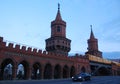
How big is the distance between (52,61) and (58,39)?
15.4m

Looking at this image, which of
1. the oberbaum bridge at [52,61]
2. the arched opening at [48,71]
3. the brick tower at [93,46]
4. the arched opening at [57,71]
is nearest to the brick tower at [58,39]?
the oberbaum bridge at [52,61]

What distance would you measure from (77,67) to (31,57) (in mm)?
17851

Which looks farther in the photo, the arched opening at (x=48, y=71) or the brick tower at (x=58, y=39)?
the brick tower at (x=58, y=39)

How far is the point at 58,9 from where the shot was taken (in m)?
65.8

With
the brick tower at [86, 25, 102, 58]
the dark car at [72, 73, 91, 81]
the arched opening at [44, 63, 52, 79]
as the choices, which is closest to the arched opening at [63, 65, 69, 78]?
the arched opening at [44, 63, 52, 79]

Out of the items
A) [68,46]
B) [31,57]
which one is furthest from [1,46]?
[68,46]

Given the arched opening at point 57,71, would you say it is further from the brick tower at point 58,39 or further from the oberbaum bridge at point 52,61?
the brick tower at point 58,39

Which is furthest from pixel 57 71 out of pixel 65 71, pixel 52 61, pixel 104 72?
pixel 104 72

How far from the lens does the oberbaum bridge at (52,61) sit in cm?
3644

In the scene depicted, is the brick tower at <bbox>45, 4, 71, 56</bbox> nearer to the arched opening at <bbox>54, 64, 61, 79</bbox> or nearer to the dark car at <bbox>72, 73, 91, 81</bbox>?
the arched opening at <bbox>54, 64, 61, 79</bbox>

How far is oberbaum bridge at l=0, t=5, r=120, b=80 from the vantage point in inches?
1435

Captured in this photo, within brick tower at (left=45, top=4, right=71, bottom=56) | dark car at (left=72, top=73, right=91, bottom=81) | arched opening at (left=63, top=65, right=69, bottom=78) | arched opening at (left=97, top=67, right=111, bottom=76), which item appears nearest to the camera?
dark car at (left=72, top=73, right=91, bottom=81)

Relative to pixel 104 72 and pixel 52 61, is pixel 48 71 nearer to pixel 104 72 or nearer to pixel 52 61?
pixel 52 61

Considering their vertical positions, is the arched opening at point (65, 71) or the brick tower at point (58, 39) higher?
the brick tower at point (58, 39)
